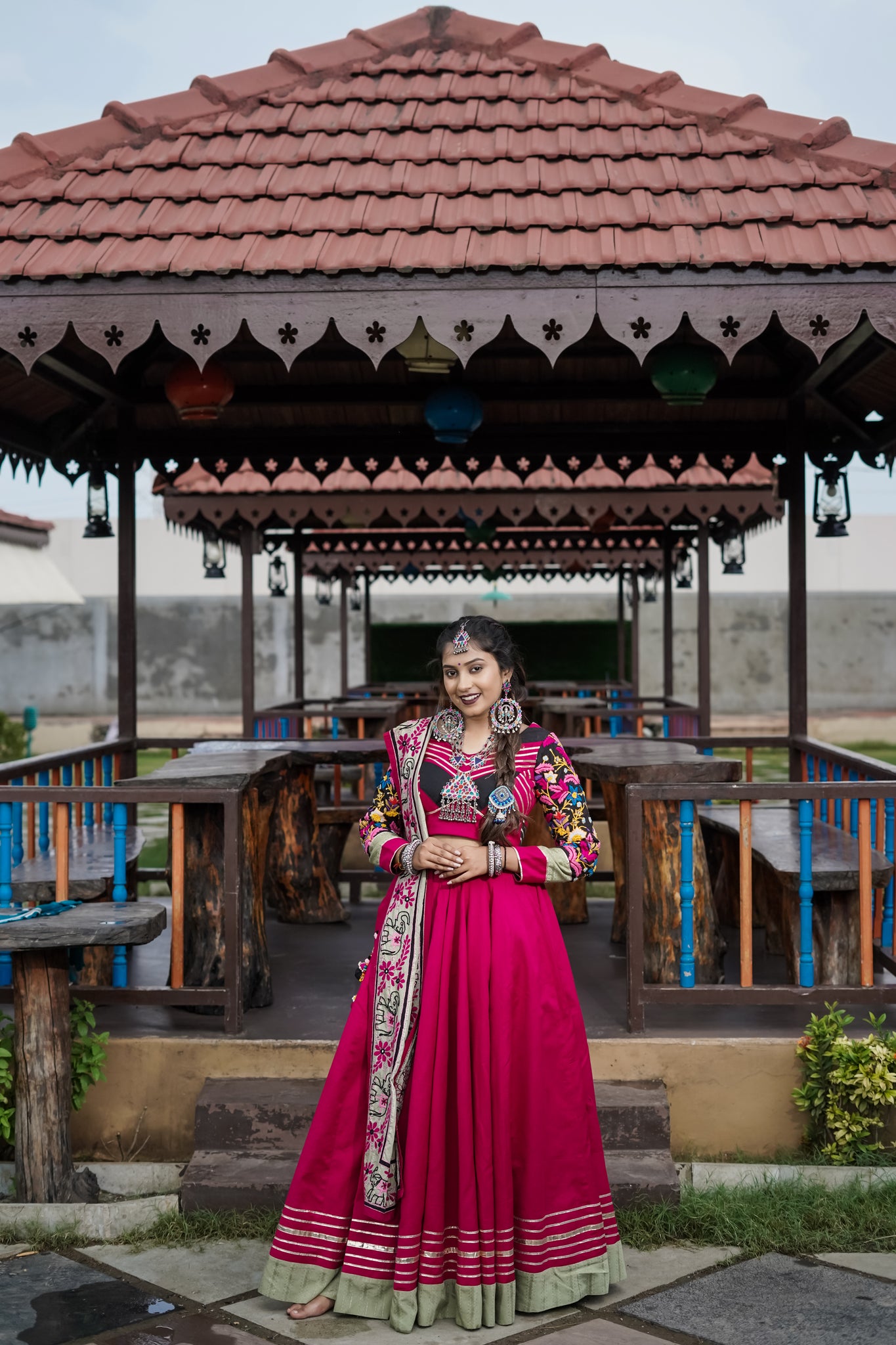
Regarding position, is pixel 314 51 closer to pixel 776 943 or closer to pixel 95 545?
pixel 776 943

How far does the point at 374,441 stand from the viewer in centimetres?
841

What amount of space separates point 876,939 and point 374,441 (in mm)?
4374

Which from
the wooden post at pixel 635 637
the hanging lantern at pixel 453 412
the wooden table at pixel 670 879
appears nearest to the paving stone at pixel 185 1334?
the wooden table at pixel 670 879

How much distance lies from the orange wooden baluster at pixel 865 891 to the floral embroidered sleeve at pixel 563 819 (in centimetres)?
151

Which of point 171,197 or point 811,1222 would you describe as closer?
point 811,1222

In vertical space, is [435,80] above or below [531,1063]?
above

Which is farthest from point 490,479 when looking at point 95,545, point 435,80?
point 95,545

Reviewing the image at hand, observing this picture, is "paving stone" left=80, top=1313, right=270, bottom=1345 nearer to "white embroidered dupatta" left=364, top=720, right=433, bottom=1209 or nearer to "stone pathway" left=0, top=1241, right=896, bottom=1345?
"stone pathway" left=0, top=1241, right=896, bottom=1345

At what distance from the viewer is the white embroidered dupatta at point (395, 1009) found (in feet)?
11.7

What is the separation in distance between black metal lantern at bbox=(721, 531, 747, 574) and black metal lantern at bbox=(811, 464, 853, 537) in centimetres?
456

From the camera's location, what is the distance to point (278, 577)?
15.7 m

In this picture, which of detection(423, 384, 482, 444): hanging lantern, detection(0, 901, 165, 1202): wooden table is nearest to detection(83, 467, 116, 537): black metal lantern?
detection(423, 384, 482, 444): hanging lantern

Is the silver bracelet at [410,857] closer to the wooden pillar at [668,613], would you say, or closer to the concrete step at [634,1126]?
the concrete step at [634,1126]

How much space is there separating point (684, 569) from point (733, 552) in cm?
606
